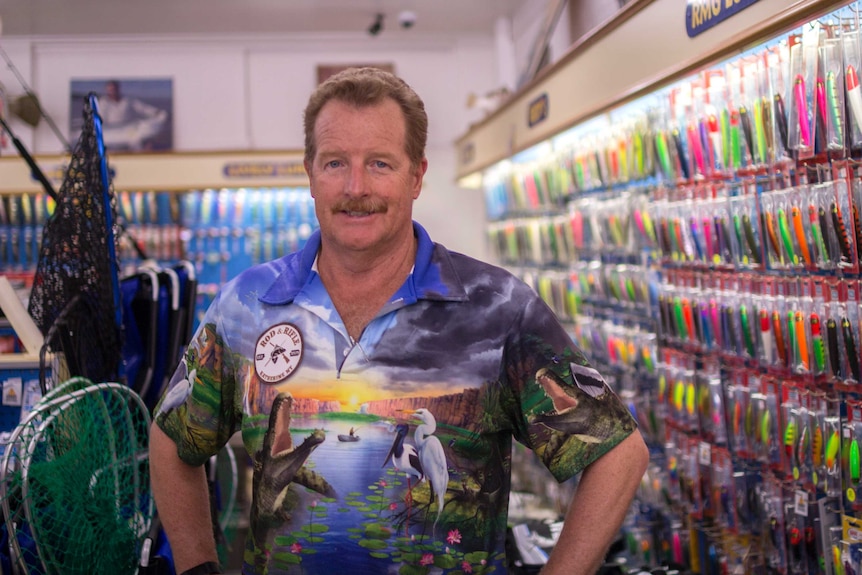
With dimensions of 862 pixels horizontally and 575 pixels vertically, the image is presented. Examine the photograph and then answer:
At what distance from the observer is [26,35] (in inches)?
367

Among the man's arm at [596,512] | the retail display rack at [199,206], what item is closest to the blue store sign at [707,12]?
the man's arm at [596,512]

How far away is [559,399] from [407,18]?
755 centimetres

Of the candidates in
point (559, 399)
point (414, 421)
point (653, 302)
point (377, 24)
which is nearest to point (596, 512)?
point (559, 399)

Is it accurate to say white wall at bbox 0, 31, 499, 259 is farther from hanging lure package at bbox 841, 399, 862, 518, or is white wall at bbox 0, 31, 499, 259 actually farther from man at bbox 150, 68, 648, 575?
man at bbox 150, 68, 648, 575

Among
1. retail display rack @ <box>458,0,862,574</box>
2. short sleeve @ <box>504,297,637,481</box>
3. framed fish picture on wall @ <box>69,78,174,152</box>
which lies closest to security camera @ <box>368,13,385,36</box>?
framed fish picture on wall @ <box>69,78,174,152</box>

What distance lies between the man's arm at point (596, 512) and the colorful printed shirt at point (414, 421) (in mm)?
45

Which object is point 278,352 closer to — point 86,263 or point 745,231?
point 86,263

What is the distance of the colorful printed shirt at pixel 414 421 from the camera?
1590 mm

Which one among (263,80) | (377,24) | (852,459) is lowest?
(852,459)

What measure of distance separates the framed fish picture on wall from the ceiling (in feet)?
1.82

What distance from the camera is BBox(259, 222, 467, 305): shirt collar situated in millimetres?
1635

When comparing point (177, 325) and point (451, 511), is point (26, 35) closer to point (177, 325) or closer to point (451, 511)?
point (177, 325)

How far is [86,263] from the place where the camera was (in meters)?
2.83

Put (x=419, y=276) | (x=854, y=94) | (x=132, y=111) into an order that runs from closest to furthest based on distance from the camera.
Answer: (x=419, y=276), (x=854, y=94), (x=132, y=111)
